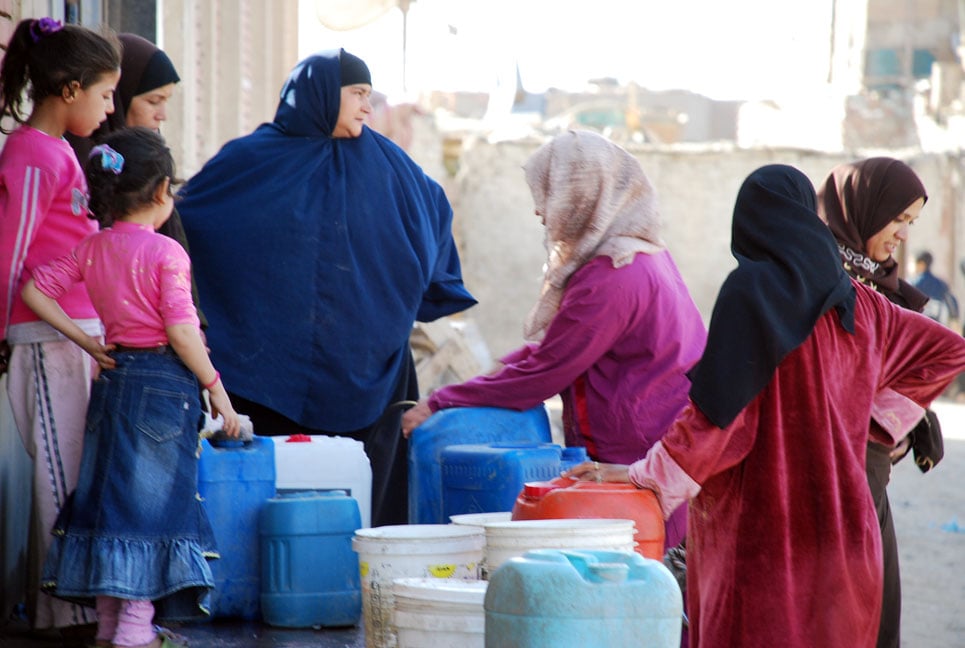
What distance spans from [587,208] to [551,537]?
150 cm

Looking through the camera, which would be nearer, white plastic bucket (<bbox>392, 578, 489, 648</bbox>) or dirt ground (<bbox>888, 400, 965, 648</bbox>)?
white plastic bucket (<bbox>392, 578, 489, 648</bbox>)

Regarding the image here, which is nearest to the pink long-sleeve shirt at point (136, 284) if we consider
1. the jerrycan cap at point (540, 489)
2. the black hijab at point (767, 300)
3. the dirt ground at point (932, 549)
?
the jerrycan cap at point (540, 489)

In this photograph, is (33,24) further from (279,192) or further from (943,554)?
(943,554)

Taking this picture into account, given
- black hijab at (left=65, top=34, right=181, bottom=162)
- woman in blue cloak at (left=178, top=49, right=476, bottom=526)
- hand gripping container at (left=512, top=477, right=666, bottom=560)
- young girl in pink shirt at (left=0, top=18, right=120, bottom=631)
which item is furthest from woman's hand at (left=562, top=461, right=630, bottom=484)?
black hijab at (left=65, top=34, right=181, bottom=162)

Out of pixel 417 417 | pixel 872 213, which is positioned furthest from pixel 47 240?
pixel 872 213

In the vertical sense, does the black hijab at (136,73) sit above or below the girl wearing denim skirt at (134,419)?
above

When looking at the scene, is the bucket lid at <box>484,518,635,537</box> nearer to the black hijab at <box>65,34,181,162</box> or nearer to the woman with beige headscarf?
the woman with beige headscarf

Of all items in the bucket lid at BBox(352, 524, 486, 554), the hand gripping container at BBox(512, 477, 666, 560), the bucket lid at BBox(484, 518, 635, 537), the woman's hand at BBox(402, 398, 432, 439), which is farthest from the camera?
the woman's hand at BBox(402, 398, 432, 439)

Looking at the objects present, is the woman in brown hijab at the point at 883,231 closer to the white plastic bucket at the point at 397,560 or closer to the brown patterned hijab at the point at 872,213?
the brown patterned hijab at the point at 872,213

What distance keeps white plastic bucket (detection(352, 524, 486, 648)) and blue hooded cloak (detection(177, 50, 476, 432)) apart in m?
1.63

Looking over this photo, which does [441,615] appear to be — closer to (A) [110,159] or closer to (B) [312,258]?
(A) [110,159]

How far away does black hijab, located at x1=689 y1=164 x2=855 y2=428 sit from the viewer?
285 cm

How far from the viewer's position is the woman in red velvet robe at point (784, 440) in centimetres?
287

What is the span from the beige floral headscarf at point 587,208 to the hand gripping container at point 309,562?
2.84ft
